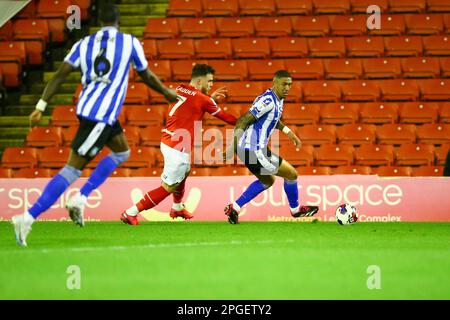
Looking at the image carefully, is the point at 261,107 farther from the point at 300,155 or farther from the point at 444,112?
the point at 444,112

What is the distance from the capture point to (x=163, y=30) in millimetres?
18906

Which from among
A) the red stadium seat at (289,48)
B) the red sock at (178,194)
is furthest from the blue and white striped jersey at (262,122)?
the red stadium seat at (289,48)

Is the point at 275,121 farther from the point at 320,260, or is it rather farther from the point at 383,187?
the point at 320,260

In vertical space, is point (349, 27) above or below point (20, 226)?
above

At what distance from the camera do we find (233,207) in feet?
41.8

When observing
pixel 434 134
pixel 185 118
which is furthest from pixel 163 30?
pixel 185 118

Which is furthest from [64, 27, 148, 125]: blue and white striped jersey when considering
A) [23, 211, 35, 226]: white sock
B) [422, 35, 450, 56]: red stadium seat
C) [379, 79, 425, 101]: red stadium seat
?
[422, 35, 450, 56]: red stadium seat

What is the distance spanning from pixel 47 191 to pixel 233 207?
424 cm

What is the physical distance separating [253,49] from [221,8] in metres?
1.52

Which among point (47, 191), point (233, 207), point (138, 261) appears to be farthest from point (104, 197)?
point (138, 261)

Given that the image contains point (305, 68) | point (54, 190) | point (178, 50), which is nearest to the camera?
point (54, 190)

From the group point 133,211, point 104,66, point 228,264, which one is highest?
point 104,66

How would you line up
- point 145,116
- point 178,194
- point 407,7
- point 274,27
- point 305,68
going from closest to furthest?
point 178,194 < point 145,116 < point 305,68 < point 274,27 < point 407,7

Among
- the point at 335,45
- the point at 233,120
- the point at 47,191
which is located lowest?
the point at 47,191
